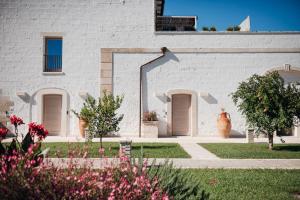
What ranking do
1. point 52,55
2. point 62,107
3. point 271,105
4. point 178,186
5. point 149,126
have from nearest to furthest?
point 178,186
point 271,105
point 149,126
point 62,107
point 52,55

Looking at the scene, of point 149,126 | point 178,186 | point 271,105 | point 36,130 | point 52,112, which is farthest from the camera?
point 52,112

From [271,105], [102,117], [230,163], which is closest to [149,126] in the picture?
[102,117]

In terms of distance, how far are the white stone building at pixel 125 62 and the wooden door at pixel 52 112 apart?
6 centimetres

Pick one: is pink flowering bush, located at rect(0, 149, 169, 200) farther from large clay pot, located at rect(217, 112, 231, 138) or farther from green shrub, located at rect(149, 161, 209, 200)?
large clay pot, located at rect(217, 112, 231, 138)

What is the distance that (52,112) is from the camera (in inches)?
627

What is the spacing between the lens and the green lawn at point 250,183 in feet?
16.4

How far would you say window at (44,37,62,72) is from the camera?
16016 mm

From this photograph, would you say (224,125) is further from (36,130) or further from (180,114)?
(36,130)

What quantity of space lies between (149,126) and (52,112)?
5642mm

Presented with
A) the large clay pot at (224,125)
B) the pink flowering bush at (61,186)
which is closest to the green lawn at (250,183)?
the pink flowering bush at (61,186)

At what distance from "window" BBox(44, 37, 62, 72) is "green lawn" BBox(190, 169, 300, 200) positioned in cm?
1180

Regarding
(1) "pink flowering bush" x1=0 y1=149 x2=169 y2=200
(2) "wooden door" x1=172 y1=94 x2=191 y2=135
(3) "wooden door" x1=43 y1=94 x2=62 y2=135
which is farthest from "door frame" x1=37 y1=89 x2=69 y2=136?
(1) "pink flowering bush" x1=0 y1=149 x2=169 y2=200

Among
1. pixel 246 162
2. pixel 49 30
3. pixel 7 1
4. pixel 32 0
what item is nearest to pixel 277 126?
pixel 246 162

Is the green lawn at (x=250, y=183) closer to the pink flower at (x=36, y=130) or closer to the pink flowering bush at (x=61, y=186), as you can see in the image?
the pink flowering bush at (x=61, y=186)
